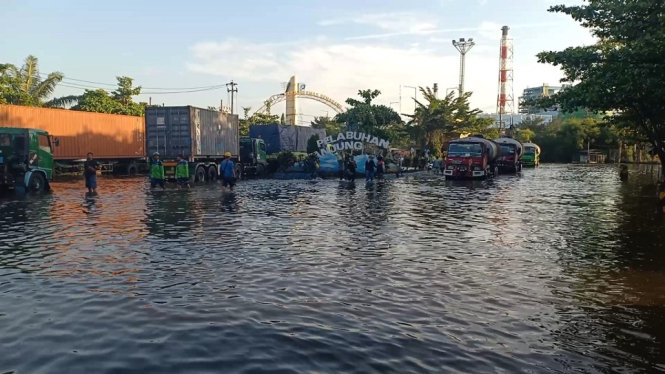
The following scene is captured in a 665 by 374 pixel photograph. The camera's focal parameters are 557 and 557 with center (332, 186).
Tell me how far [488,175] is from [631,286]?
28.8 meters

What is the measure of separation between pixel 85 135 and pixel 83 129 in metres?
0.39

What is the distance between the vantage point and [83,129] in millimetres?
34750

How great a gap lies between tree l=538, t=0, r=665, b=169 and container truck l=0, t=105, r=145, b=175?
2561 centimetres

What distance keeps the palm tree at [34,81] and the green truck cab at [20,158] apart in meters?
22.6

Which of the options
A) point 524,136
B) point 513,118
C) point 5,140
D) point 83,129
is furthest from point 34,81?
point 513,118

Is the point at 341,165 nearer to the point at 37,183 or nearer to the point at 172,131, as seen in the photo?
the point at 172,131

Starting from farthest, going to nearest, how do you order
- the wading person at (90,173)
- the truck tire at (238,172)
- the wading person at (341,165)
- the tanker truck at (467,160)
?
the truck tire at (238,172)
the wading person at (341,165)
the tanker truck at (467,160)
the wading person at (90,173)

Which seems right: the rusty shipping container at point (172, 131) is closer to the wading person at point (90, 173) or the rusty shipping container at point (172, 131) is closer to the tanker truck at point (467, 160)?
the wading person at point (90, 173)

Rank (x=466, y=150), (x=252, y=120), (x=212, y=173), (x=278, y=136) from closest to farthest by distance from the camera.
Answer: (x=212, y=173) → (x=466, y=150) → (x=278, y=136) → (x=252, y=120)

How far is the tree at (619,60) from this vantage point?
52.5 ft

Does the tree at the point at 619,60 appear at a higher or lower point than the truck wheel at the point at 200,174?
higher

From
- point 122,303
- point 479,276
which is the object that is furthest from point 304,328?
point 479,276

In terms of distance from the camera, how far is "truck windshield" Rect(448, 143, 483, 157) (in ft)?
108

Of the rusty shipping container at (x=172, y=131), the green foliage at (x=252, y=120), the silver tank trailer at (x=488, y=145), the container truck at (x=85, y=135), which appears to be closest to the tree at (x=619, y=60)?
the silver tank trailer at (x=488, y=145)
